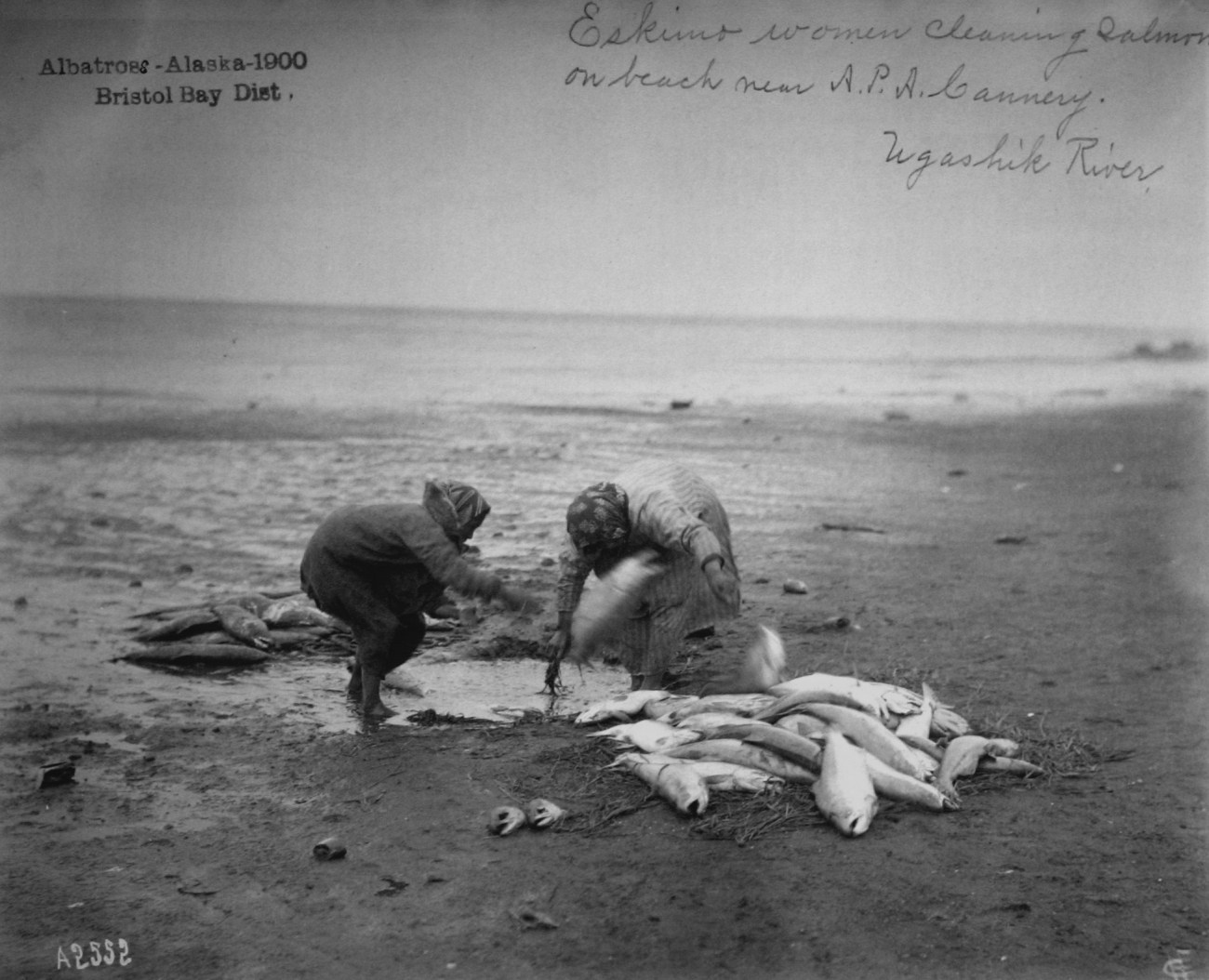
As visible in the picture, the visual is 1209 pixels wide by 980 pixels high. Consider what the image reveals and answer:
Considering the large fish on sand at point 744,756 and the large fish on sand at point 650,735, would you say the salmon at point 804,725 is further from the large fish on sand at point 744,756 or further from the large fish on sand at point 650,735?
the large fish on sand at point 650,735

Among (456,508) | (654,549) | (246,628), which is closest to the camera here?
(456,508)

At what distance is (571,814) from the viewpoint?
4922 mm

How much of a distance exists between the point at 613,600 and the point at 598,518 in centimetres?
49

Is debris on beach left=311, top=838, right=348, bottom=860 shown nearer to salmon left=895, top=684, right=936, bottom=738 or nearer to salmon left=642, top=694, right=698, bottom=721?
salmon left=642, top=694, right=698, bottom=721

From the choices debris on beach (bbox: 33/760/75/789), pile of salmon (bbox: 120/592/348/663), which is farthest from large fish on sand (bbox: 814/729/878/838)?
pile of salmon (bbox: 120/592/348/663)

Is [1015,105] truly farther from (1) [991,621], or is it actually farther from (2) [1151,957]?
(2) [1151,957]

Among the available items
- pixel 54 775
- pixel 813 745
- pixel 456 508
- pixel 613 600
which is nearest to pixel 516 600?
pixel 456 508

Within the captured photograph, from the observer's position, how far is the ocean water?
769cm

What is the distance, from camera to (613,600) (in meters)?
5.99

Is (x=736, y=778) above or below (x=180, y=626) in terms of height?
below

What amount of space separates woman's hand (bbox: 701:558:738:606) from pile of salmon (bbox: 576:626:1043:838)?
22.0 inches

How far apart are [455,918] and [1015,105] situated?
16.5ft

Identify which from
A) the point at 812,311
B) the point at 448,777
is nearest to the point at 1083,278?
the point at 812,311

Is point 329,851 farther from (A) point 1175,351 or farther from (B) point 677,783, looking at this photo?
(A) point 1175,351
